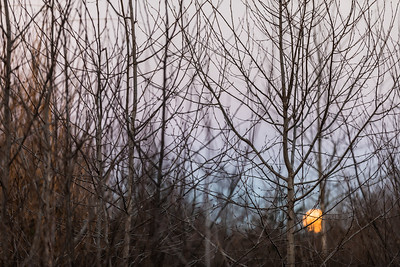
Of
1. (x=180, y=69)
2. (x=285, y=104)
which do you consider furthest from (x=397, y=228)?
(x=180, y=69)

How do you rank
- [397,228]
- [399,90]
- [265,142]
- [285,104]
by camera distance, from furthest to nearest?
1. [397,228]
2. [399,90]
3. [265,142]
4. [285,104]

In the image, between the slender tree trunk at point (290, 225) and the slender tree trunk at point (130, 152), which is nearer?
the slender tree trunk at point (130, 152)

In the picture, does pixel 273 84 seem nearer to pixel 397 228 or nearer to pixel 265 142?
pixel 265 142

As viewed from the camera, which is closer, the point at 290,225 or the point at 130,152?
the point at 130,152

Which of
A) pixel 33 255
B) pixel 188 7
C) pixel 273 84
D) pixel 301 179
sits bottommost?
pixel 33 255

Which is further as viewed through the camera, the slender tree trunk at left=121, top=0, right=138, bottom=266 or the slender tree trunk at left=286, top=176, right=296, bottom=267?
the slender tree trunk at left=286, top=176, right=296, bottom=267

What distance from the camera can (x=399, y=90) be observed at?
18.0ft

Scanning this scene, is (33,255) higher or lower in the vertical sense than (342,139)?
lower

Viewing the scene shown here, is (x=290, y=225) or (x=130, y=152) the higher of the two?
(x=130, y=152)

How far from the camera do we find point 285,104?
14.0 ft

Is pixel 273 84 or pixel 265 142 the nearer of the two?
pixel 273 84

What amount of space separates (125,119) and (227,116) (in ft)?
3.50

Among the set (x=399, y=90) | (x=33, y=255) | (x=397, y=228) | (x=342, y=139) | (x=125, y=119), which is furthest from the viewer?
(x=397, y=228)

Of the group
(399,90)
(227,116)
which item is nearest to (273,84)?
(227,116)
